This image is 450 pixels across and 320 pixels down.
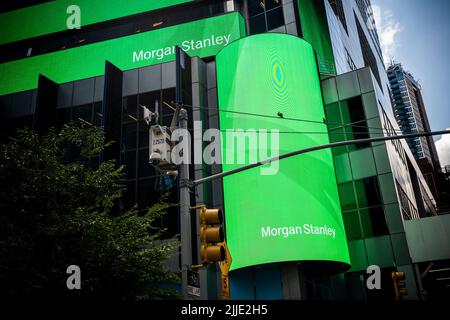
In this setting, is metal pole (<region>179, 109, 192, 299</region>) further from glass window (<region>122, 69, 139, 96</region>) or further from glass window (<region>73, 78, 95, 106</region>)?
glass window (<region>73, 78, 95, 106</region>)

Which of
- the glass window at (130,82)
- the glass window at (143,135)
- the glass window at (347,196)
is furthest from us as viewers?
the glass window at (130,82)

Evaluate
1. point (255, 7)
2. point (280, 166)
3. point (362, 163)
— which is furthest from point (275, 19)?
point (280, 166)

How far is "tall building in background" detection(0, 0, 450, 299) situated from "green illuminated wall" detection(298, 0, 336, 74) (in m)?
0.15

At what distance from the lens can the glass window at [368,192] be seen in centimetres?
3080

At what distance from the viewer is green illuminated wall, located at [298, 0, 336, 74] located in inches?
1506

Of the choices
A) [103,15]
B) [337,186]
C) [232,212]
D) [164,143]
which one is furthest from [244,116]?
[103,15]

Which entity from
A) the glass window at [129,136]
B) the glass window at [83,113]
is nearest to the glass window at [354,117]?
the glass window at [129,136]

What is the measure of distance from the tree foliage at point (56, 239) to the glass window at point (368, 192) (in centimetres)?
1903

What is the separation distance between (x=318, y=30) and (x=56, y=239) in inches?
1349

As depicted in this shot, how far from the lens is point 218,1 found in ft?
144

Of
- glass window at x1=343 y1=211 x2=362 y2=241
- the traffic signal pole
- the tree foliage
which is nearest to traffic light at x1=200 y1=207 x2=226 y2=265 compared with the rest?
the traffic signal pole

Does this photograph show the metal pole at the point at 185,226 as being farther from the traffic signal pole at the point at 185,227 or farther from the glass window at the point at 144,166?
the glass window at the point at 144,166

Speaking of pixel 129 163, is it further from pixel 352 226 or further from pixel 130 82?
pixel 352 226
